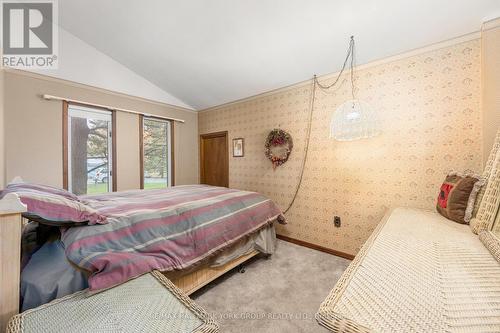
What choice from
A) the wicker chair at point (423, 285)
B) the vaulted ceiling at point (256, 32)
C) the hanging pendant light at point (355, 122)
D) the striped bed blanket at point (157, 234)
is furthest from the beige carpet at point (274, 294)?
the vaulted ceiling at point (256, 32)

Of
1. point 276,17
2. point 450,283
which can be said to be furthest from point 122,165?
point 450,283

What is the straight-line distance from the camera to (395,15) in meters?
1.73

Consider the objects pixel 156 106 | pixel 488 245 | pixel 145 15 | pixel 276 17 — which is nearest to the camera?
pixel 488 245

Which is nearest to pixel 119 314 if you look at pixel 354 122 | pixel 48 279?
pixel 48 279

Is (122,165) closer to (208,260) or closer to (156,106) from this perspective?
(156,106)

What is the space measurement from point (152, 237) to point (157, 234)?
40mm

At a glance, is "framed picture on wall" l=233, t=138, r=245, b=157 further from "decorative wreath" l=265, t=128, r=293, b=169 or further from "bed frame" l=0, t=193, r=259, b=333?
"bed frame" l=0, t=193, r=259, b=333

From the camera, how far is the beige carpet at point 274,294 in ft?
4.96

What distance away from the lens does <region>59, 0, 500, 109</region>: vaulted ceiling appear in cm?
173

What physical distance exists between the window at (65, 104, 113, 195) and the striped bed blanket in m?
1.20

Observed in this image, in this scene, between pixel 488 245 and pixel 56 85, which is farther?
pixel 56 85

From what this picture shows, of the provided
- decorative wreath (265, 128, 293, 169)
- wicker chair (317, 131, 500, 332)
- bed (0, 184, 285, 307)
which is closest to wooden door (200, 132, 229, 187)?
decorative wreath (265, 128, 293, 169)

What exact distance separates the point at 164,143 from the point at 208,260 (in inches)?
118

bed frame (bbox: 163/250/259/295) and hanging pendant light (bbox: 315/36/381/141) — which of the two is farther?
hanging pendant light (bbox: 315/36/381/141)
